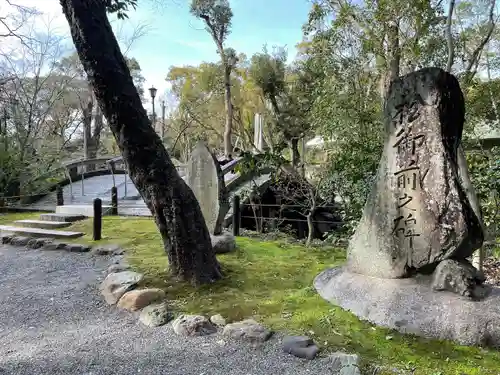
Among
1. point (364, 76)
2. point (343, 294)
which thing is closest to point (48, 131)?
point (364, 76)

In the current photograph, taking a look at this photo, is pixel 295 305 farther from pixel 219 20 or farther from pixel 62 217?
pixel 219 20

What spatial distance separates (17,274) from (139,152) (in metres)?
2.83

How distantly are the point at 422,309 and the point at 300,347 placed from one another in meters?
1.03

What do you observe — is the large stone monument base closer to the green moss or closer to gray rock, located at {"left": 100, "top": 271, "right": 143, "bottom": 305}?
the green moss

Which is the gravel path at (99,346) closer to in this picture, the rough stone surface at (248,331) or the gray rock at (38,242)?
the rough stone surface at (248,331)

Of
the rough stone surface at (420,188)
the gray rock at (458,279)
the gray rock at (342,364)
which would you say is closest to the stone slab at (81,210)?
the rough stone surface at (420,188)

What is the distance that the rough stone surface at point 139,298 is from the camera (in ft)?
12.1

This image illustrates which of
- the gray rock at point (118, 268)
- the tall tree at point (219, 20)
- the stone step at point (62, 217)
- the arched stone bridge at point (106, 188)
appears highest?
the tall tree at point (219, 20)

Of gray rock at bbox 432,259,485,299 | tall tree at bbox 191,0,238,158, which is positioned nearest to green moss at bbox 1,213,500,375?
gray rock at bbox 432,259,485,299

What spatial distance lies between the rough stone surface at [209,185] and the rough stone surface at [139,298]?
6.78 ft

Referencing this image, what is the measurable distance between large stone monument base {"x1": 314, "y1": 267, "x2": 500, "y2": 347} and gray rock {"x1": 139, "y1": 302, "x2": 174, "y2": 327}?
151cm

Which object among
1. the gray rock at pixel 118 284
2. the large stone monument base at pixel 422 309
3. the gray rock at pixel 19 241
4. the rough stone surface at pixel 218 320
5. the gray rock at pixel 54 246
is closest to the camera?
the large stone monument base at pixel 422 309

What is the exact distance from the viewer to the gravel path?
2.58 metres

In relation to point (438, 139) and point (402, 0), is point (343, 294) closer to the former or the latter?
point (438, 139)
